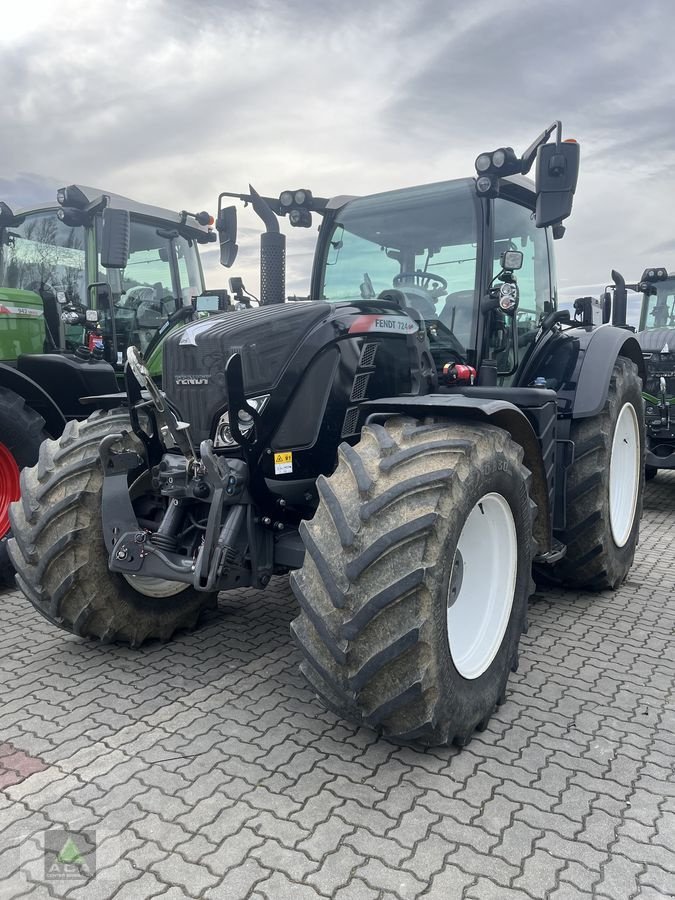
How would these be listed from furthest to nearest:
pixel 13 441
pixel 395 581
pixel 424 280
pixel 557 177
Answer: pixel 13 441 < pixel 424 280 < pixel 557 177 < pixel 395 581

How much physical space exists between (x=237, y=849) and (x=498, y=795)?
2.80 feet

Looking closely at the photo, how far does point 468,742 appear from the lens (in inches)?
103

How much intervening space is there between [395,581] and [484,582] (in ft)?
2.68

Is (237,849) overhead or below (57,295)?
below

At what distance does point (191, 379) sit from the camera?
2979 mm

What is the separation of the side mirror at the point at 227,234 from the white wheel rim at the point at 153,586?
6.37ft

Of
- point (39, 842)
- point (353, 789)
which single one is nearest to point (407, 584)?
point (353, 789)

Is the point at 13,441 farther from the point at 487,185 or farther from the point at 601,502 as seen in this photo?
the point at 601,502

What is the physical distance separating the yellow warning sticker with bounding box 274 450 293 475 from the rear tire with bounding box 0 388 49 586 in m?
2.40

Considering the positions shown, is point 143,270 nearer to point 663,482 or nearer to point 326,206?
point 326,206

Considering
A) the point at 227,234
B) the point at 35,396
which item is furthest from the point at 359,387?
the point at 35,396

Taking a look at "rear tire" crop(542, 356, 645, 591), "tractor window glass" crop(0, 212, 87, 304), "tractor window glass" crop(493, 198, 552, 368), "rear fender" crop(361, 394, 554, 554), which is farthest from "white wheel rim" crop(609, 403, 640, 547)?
"tractor window glass" crop(0, 212, 87, 304)

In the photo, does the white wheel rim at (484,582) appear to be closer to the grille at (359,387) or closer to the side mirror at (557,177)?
the grille at (359,387)

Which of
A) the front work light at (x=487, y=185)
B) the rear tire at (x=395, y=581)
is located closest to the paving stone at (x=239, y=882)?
the rear tire at (x=395, y=581)
